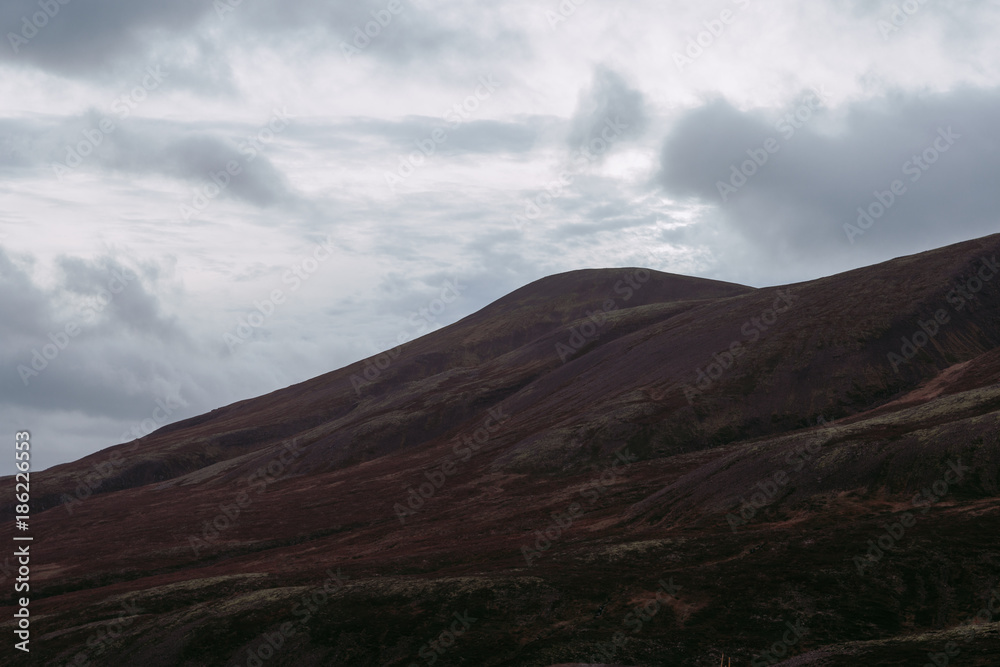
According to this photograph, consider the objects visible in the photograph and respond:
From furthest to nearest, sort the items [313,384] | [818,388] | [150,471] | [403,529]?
1. [313,384]
2. [150,471]
3. [818,388]
4. [403,529]

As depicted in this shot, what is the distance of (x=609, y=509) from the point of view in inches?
2443

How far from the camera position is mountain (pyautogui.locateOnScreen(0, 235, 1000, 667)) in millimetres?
34625

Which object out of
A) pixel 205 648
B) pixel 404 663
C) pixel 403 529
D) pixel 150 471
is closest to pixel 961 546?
pixel 404 663

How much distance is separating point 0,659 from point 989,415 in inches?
2461

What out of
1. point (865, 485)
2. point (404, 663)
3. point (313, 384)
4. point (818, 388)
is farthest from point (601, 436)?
point (313, 384)

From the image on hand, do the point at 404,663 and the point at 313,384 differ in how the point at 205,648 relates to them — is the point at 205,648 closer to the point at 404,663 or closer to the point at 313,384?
the point at 404,663

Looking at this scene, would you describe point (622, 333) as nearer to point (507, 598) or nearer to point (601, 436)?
point (601, 436)

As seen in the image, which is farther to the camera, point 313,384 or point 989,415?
point 313,384

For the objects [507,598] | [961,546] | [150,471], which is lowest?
[961,546]

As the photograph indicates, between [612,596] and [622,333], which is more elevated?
[622,333]

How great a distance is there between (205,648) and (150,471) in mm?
108158

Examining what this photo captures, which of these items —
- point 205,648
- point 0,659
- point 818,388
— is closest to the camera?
point 205,648

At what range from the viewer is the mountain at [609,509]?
114 ft

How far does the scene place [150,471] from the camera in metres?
133
